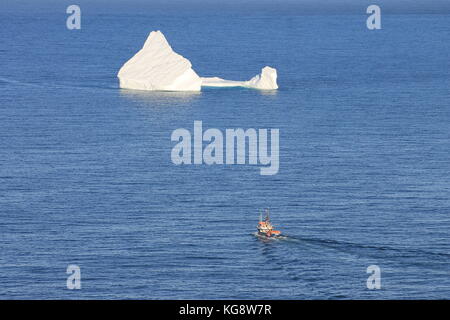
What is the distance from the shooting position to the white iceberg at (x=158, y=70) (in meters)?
125

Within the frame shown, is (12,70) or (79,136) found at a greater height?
(12,70)

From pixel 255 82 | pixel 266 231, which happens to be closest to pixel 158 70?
pixel 255 82

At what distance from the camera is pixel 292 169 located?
89500mm

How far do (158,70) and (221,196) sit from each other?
50.7 meters

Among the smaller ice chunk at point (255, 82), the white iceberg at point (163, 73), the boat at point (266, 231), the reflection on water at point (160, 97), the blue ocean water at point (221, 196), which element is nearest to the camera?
the blue ocean water at point (221, 196)

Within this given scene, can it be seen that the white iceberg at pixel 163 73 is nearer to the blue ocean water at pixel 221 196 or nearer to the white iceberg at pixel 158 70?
the white iceberg at pixel 158 70

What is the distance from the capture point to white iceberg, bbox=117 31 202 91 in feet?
410

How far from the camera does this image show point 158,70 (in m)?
129

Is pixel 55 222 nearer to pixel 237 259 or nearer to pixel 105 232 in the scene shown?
pixel 105 232

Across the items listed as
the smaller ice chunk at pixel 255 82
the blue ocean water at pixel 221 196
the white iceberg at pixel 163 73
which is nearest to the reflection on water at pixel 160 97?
the blue ocean water at pixel 221 196

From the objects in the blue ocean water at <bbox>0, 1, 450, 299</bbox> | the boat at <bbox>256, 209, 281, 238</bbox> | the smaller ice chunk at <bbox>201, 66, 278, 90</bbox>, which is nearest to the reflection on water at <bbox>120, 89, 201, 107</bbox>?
the blue ocean water at <bbox>0, 1, 450, 299</bbox>

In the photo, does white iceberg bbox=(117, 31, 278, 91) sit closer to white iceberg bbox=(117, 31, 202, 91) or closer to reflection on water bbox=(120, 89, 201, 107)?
white iceberg bbox=(117, 31, 202, 91)

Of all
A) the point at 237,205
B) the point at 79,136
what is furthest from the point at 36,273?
the point at 79,136

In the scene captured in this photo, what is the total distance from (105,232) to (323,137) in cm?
3792
